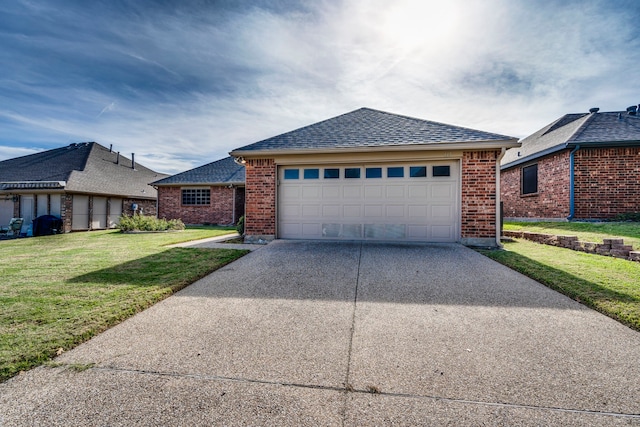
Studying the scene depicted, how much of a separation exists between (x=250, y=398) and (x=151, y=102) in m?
14.2

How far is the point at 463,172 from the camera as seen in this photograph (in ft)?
25.7

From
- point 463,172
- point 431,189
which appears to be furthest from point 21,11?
point 463,172

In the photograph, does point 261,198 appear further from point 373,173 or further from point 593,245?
point 593,245

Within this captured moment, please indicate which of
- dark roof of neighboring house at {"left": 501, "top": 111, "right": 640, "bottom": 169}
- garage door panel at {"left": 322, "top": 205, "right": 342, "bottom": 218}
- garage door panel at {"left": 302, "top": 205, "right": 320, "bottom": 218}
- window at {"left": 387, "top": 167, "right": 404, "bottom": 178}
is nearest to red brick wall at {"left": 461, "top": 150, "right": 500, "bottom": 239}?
window at {"left": 387, "top": 167, "right": 404, "bottom": 178}

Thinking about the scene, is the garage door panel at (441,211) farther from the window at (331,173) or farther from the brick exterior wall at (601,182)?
the brick exterior wall at (601,182)

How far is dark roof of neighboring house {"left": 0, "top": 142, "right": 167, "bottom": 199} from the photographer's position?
51.9 ft

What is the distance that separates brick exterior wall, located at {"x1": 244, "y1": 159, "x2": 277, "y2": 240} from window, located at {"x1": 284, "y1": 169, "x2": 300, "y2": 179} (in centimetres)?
37

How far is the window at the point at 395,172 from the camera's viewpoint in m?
8.29

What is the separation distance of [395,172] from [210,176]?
547 inches

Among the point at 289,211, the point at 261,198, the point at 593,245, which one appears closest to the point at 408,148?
the point at 289,211

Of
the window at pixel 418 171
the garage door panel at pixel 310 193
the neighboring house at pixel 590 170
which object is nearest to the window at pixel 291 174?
the garage door panel at pixel 310 193

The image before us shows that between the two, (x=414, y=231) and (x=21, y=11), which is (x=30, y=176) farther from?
(x=414, y=231)

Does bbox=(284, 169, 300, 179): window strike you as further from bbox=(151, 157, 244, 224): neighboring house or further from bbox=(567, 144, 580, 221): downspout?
bbox=(567, 144, 580, 221): downspout

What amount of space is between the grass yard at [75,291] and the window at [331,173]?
344cm
